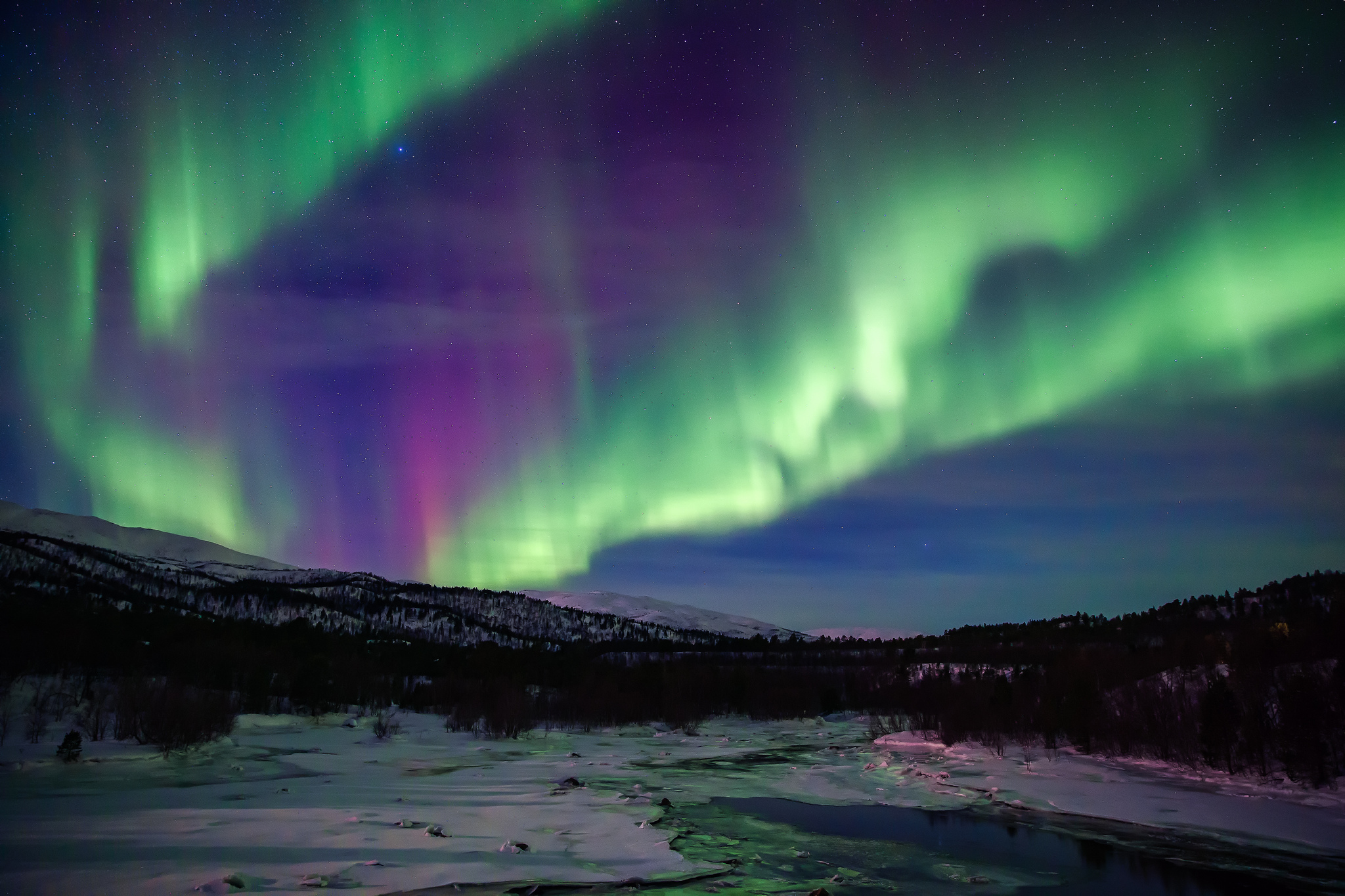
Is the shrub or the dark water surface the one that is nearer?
the dark water surface

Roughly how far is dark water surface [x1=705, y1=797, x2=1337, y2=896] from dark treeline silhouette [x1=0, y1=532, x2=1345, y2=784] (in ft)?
56.9

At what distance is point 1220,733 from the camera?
35.4 meters

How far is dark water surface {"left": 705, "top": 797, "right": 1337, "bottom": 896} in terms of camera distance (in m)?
16.8

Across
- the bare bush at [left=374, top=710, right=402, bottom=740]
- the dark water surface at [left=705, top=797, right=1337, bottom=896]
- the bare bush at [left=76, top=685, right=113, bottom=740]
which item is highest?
the bare bush at [left=76, top=685, right=113, bottom=740]

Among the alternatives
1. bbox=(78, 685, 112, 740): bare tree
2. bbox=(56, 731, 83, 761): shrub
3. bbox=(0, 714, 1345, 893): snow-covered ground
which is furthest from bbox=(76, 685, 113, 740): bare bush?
bbox=(56, 731, 83, 761): shrub

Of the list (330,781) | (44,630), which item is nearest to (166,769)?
(330,781)

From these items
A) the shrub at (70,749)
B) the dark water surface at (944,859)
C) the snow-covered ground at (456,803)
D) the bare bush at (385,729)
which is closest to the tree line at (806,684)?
the snow-covered ground at (456,803)

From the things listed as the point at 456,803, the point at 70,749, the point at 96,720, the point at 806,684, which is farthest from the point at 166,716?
the point at 806,684

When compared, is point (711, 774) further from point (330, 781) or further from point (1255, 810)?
point (1255, 810)

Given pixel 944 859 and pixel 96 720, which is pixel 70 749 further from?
pixel 944 859

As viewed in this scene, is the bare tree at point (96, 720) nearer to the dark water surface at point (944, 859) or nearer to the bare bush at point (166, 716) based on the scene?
the bare bush at point (166, 716)

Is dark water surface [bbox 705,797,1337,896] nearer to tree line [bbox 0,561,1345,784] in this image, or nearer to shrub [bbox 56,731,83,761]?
tree line [bbox 0,561,1345,784]

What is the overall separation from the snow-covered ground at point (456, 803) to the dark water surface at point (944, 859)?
88.0 inches

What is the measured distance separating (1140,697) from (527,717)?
46.0m
